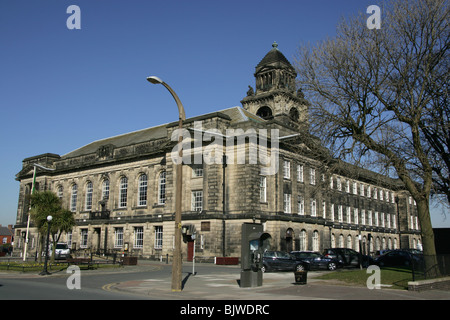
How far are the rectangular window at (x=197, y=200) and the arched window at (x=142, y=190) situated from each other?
9214 millimetres

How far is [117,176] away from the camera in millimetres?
51000

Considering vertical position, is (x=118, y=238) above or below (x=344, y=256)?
above

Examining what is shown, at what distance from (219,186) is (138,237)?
45.6ft

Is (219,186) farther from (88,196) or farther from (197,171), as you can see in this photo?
(88,196)

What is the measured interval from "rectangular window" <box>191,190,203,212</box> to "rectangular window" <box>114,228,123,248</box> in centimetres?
1315

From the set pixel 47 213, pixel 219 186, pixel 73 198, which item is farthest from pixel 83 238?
pixel 219 186

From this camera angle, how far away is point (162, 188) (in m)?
45.7

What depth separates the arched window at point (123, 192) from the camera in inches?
1973

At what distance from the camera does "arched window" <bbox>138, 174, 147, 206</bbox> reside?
47.7 meters

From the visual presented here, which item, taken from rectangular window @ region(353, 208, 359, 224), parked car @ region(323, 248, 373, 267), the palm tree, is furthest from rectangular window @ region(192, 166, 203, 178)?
rectangular window @ region(353, 208, 359, 224)

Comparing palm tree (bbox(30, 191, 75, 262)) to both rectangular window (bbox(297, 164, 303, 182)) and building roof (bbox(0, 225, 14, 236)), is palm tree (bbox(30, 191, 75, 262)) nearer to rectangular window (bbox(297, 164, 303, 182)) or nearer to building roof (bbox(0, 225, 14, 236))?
rectangular window (bbox(297, 164, 303, 182))
